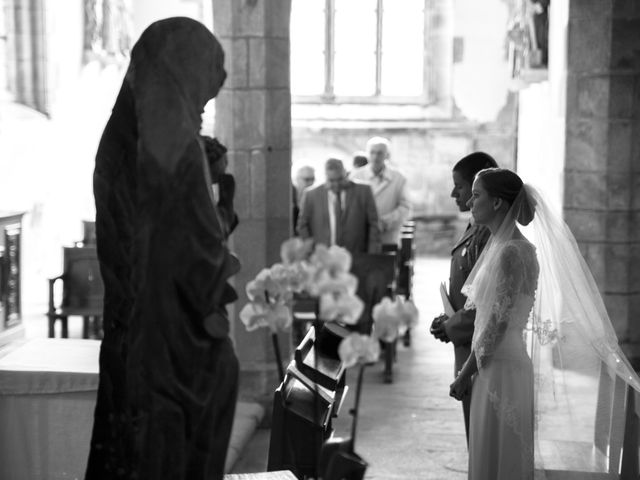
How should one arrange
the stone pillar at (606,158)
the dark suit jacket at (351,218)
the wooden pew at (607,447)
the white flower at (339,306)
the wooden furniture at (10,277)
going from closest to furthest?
the white flower at (339,306), the wooden pew at (607,447), the stone pillar at (606,158), the wooden furniture at (10,277), the dark suit jacket at (351,218)

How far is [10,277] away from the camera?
9.23m

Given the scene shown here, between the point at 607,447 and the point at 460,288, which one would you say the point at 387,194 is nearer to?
the point at 460,288

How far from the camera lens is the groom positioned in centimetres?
475

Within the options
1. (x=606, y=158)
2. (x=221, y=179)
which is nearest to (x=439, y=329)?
(x=221, y=179)

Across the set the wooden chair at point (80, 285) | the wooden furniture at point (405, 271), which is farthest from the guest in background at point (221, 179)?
the wooden furniture at point (405, 271)

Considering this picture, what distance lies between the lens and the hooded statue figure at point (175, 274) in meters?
2.67

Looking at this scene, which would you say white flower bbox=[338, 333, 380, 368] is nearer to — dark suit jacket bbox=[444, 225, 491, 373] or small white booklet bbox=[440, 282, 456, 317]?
dark suit jacket bbox=[444, 225, 491, 373]

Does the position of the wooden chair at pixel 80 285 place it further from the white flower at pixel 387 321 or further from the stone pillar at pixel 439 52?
the stone pillar at pixel 439 52

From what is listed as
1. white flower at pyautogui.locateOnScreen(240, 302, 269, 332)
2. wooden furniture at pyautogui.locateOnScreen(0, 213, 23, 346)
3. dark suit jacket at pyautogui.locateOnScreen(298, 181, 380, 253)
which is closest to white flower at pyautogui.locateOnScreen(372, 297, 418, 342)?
white flower at pyautogui.locateOnScreen(240, 302, 269, 332)

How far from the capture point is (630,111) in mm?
8750

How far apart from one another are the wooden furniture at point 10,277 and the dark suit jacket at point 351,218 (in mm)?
2443

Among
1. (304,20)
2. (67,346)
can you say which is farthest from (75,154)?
(67,346)

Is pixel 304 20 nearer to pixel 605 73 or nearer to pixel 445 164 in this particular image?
pixel 445 164

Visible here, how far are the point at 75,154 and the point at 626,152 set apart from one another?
26.2 feet
